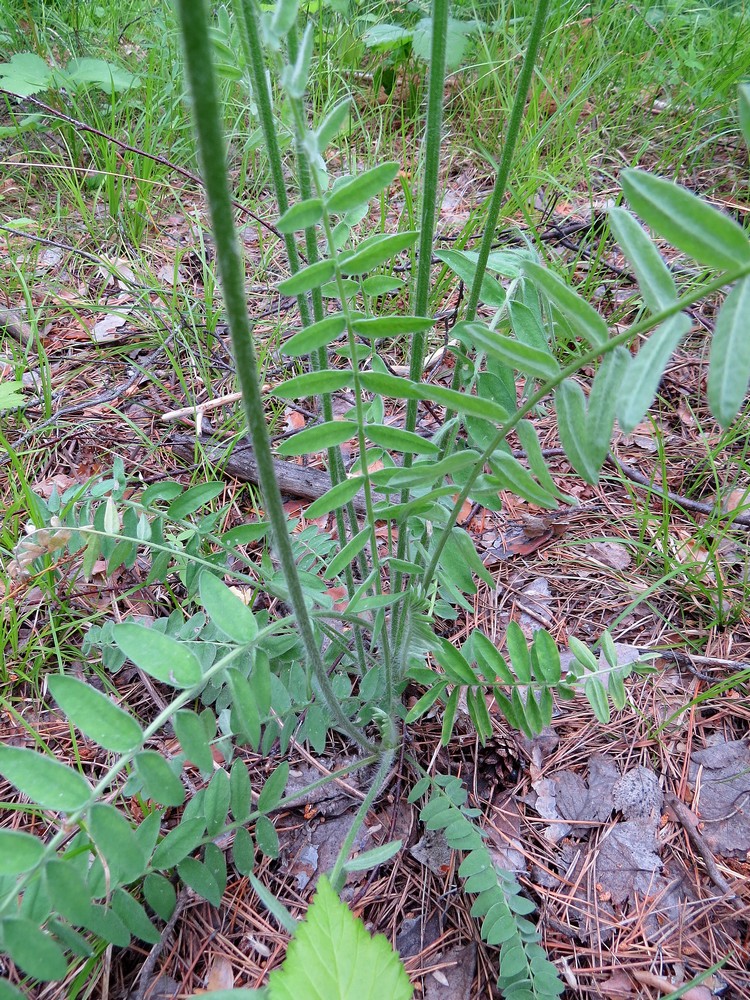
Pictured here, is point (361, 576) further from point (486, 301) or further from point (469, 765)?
point (486, 301)

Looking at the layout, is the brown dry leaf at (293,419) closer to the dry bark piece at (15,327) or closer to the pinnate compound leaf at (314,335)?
the dry bark piece at (15,327)

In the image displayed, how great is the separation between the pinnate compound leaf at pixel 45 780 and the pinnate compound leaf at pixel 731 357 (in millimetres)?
740

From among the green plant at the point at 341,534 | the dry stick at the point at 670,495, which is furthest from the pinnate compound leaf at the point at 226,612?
the dry stick at the point at 670,495

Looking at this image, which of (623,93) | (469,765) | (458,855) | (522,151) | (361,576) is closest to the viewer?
(458,855)

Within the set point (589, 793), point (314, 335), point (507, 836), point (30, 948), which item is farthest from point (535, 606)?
point (30, 948)

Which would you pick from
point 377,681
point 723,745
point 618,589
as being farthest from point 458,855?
point 618,589

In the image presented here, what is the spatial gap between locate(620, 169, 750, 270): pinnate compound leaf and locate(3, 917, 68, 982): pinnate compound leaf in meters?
0.92

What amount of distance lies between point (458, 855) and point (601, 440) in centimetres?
92

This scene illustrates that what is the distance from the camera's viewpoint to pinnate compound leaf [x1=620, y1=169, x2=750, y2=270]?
57 cm

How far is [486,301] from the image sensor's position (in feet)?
3.43

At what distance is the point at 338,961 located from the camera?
2.66ft

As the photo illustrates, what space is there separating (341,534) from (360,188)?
2.29 ft

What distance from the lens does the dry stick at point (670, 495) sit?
1.65 meters

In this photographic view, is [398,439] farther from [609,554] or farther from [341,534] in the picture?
[609,554]
